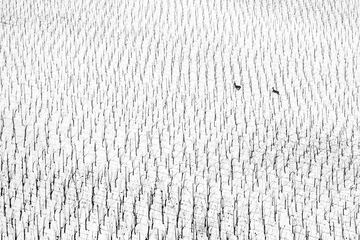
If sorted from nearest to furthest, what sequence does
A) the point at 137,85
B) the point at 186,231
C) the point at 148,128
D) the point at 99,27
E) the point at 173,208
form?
the point at 186,231 < the point at 173,208 < the point at 148,128 < the point at 137,85 < the point at 99,27

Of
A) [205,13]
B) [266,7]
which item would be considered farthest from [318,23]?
[205,13]

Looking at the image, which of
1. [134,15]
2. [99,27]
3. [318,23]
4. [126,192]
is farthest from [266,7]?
[126,192]

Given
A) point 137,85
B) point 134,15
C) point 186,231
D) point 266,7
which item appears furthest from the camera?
point 266,7

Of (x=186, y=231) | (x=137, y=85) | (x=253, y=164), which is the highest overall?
(x=137, y=85)

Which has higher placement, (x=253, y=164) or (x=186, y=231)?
(x=253, y=164)

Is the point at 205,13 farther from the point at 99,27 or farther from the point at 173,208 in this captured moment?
the point at 173,208

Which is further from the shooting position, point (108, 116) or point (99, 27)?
point (99, 27)
